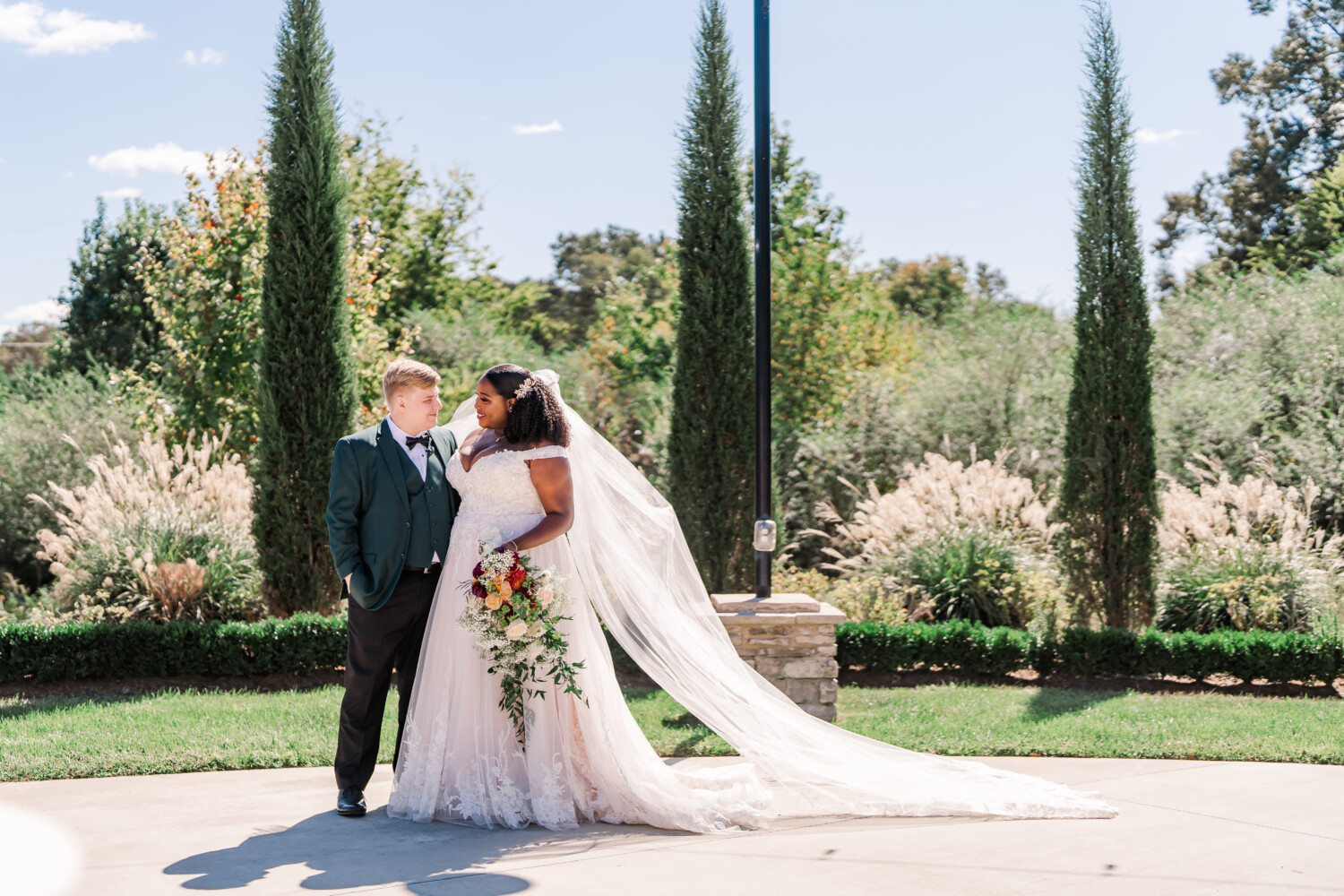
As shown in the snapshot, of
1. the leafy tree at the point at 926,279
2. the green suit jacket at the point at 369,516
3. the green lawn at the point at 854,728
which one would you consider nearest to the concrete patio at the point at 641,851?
the green lawn at the point at 854,728

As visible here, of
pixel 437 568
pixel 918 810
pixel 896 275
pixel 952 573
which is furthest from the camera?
pixel 896 275

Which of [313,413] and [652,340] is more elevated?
[652,340]

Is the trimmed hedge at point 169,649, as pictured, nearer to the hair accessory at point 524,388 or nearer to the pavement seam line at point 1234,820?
the hair accessory at point 524,388

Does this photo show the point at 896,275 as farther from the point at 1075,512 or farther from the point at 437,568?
the point at 437,568

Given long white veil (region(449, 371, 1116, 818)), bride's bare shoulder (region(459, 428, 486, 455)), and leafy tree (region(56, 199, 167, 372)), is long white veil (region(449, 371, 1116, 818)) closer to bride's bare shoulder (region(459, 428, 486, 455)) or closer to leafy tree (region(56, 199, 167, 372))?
bride's bare shoulder (region(459, 428, 486, 455))

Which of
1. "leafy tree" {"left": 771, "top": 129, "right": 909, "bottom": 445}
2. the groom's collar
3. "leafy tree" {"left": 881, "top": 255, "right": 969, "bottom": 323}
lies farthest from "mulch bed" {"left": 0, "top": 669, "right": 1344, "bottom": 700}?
"leafy tree" {"left": 881, "top": 255, "right": 969, "bottom": 323}

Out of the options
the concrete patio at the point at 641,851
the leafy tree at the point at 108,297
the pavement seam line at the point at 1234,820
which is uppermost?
the leafy tree at the point at 108,297

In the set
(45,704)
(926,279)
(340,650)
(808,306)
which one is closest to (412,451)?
(340,650)

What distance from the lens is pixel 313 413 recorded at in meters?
8.96

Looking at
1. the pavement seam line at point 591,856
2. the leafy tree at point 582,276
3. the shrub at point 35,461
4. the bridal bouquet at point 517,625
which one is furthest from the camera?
the leafy tree at point 582,276

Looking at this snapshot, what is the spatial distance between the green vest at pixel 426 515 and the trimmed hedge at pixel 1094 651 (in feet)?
15.5

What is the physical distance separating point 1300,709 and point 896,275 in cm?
3319

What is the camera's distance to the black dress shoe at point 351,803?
4.65m

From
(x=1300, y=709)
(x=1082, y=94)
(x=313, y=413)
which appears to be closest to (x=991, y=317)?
(x=1082, y=94)
